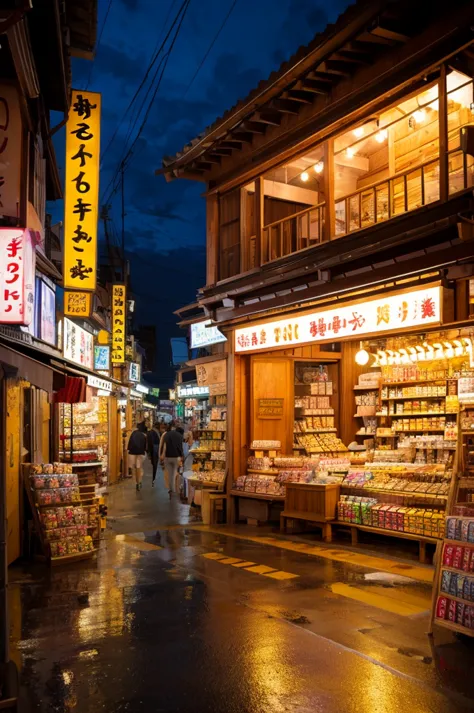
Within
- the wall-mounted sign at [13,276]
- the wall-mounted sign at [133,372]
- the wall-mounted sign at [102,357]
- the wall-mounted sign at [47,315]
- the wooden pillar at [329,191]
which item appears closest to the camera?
the wall-mounted sign at [13,276]

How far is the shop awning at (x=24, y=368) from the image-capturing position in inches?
234

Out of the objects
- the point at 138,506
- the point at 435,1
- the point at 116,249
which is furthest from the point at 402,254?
the point at 116,249

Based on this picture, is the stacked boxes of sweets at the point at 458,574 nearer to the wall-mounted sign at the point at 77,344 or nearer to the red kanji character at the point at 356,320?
the red kanji character at the point at 356,320

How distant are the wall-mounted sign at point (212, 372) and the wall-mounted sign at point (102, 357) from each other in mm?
8493

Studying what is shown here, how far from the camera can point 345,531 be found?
1262 centimetres

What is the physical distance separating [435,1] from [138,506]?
1447 centimetres

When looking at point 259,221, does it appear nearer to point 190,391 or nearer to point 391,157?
point 391,157

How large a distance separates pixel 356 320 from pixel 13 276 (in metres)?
6.08

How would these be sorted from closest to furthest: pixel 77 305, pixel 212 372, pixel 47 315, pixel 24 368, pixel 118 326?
pixel 24 368 < pixel 47 315 < pixel 77 305 < pixel 212 372 < pixel 118 326

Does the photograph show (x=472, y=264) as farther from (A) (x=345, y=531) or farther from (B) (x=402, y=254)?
(A) (x=345, y=531)

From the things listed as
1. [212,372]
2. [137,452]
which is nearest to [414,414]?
[212,372]

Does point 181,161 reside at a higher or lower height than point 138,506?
higher

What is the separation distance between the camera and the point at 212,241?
16.1 m

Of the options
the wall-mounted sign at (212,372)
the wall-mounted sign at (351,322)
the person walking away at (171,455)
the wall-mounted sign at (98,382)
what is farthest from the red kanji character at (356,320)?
the person walking away at (171,455)
